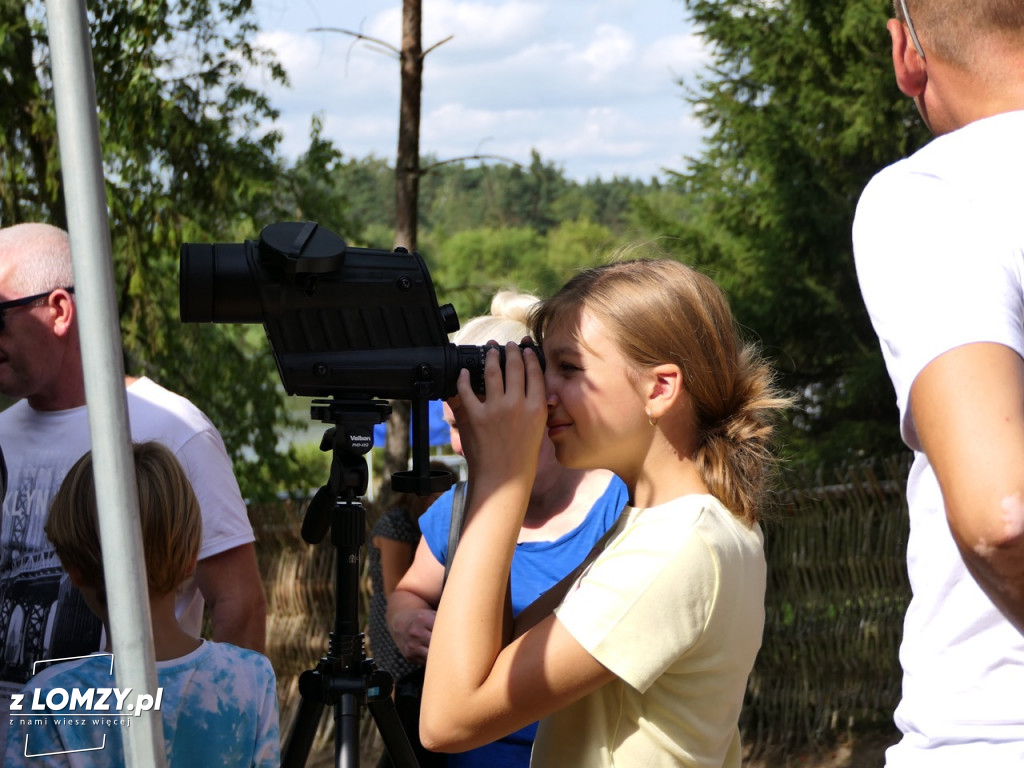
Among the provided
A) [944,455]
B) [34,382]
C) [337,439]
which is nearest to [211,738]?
[337,439]

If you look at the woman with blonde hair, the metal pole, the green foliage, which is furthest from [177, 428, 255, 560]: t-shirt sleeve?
the green foliage

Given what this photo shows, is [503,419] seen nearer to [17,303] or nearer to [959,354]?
[959,354]

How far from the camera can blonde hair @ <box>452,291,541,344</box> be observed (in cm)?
239

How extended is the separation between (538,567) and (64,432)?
1071 mm

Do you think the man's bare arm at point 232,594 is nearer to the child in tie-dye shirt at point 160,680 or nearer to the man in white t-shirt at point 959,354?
the child in tie-dye shirt at point 160,680

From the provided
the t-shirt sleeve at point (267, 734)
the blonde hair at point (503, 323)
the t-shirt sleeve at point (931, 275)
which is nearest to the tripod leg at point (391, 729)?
the t-shirt sleeve at point (267, 734)

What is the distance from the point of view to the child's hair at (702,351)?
163 centimetres

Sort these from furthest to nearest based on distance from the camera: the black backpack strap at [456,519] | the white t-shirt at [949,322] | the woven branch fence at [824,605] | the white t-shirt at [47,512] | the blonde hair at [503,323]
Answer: the woven branch fence at [824,605] → the blonde hair at [503,323] → the black backpack strap at [456,519] → the white t-shirt at [47,512] → the white t-shirt at [949,322]

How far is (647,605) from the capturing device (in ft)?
4.71

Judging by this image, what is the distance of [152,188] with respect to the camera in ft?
20.7

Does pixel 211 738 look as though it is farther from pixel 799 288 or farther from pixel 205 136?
pixel 799 288

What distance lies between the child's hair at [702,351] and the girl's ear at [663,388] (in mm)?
14

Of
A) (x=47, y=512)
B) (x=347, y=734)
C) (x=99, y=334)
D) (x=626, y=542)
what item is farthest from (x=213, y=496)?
(x=99, y=334)

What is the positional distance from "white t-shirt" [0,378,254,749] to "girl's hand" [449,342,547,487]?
84 centimetres
